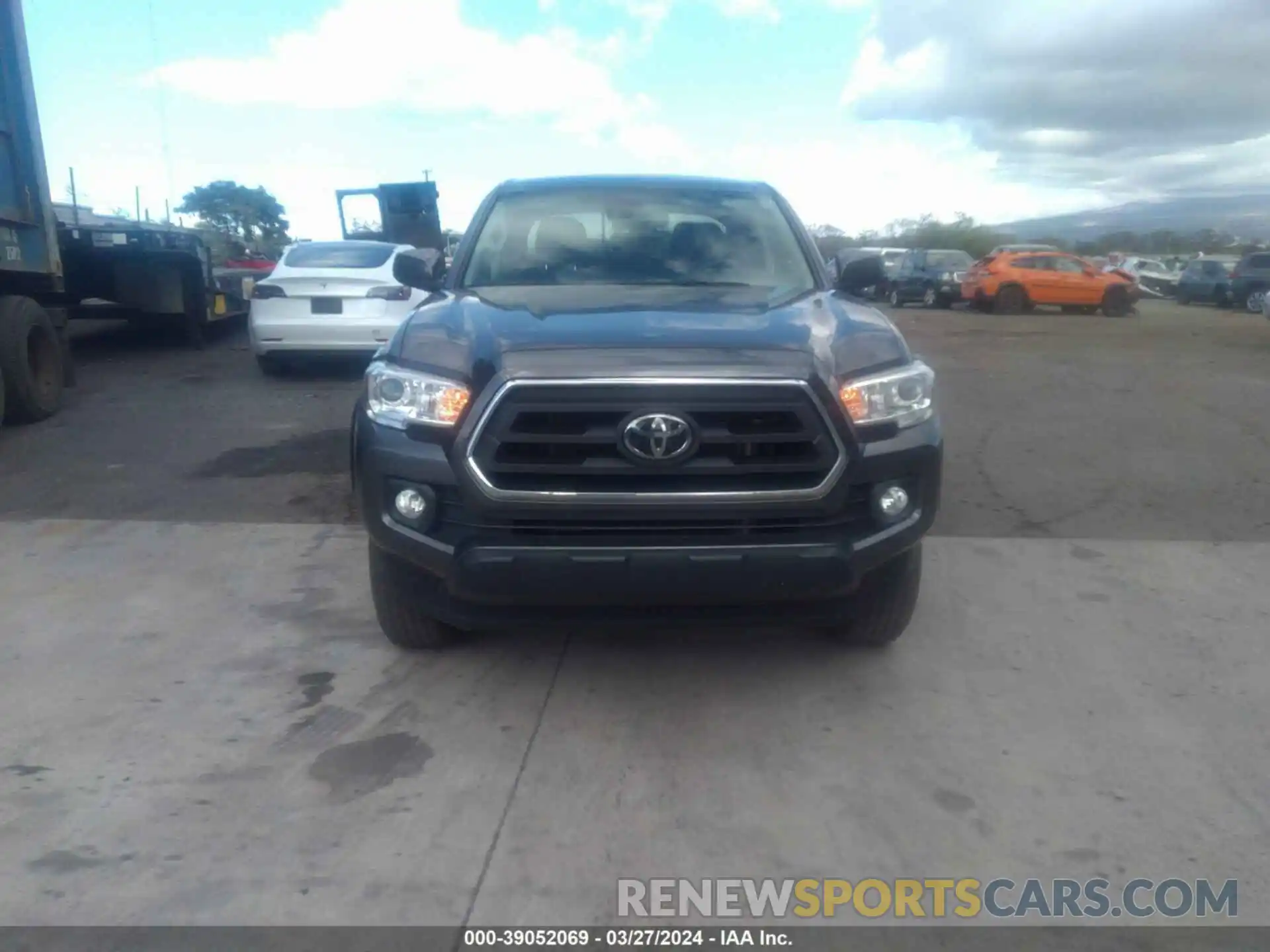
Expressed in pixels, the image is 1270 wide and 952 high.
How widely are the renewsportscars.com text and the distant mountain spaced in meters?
74.0

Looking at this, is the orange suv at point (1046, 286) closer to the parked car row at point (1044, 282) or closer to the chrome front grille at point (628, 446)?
the parked car row at point (1044, 282)

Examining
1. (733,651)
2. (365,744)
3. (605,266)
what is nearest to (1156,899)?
(733,651)

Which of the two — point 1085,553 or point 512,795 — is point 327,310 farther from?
point 512,795

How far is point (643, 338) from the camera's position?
13.3 feet

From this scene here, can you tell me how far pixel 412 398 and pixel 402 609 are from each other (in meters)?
0.94

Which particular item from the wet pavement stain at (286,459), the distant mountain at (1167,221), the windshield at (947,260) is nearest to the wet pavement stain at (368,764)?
the wet pavement stain at (286,459)

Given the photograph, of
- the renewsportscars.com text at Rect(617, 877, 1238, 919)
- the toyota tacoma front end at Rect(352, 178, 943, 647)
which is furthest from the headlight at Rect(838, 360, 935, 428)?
the renewsportscars.com text at Rect(617, 877, 1238, 919)

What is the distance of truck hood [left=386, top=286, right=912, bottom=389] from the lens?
3889 mm

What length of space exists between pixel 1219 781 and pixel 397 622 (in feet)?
9.65

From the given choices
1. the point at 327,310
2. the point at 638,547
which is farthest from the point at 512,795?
the point at 327,310

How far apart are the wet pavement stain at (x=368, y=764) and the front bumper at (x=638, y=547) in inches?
18.9

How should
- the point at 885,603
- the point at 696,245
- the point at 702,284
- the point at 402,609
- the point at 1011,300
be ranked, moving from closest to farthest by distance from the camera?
the point at 885,603
the point at 402,609
the point at 702,284
the point at 696,245
the point at 1011,300
